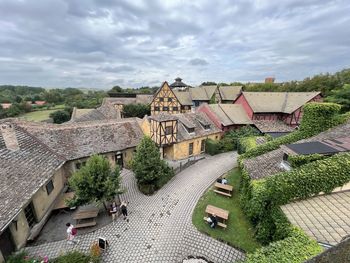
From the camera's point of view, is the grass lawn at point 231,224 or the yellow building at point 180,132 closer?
the grass lawn at point 231,224

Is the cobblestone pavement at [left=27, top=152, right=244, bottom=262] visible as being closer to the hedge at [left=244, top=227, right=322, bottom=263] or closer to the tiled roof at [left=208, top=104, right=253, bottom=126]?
the hedge at [left=244, top=227, right=322, bottom=263]

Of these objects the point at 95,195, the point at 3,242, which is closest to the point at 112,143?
the point at 95,195

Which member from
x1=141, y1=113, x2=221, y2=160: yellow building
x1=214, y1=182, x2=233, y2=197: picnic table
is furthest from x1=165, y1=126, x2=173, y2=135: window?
x1=214, y1=182, x2=233, y2=197: picnic table

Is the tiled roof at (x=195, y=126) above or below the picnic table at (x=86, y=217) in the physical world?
above

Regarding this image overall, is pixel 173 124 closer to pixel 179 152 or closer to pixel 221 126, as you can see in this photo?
pixel 179 152

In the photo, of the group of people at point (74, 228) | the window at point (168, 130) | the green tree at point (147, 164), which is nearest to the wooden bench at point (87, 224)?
the group of people at point (74, 228)

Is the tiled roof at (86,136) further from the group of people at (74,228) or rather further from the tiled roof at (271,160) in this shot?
the tiled roof at (271,160)
